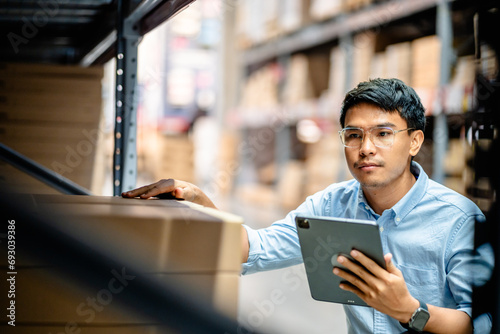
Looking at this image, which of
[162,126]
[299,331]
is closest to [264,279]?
[299,331]

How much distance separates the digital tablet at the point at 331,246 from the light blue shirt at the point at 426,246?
22 cm

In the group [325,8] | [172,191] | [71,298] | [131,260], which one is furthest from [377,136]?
[325,8]

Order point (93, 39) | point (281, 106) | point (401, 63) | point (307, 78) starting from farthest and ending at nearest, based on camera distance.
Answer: point (281, 106) < point (307, 78) < point (401, 63) < point (93, 39)

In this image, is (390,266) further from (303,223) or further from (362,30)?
(362,30)

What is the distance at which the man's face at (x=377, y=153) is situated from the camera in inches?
60.0

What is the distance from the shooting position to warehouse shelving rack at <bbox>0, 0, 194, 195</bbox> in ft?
5.97

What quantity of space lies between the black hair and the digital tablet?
1.54 feet

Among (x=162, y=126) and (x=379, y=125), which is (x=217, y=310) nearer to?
(x=379, y=125)

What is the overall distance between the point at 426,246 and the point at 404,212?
11 centimetres

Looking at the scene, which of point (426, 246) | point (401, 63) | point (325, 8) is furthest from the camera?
point (325, 8)

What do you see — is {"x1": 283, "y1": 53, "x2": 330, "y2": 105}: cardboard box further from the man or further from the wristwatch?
the wristwatch

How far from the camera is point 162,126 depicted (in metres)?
13.3

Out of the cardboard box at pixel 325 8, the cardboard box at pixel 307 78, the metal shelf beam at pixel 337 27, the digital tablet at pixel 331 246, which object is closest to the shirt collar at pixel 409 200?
the digital tablet at pixel 331 246

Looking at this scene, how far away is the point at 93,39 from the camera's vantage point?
2.83 m
